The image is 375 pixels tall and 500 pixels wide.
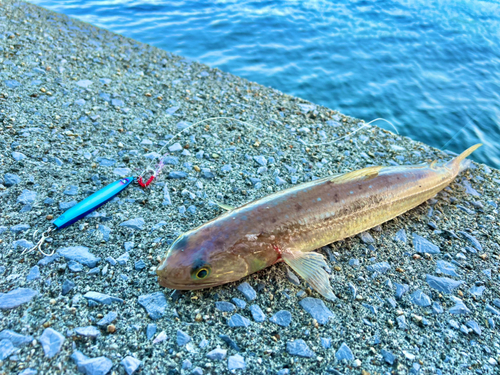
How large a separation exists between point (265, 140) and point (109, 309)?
11.0 ft

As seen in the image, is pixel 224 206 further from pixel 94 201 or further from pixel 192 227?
pixel 94 201

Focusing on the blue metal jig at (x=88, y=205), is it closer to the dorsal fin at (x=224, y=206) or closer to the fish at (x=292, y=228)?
the dorsal fin at (x=224, y=206)

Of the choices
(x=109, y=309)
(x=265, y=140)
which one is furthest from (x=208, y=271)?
(x=265, y=140)

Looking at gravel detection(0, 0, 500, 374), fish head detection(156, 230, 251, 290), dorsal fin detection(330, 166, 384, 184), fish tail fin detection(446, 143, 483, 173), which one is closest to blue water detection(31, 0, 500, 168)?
fish tail fin detection(446, 143, 483, 173)

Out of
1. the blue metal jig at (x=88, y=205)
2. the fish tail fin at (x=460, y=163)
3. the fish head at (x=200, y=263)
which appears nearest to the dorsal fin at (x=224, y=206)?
the fish head at (x=200, y=263)

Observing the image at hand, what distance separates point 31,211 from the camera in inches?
145

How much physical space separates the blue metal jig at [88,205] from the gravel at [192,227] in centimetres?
8

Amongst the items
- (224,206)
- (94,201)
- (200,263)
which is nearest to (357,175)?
(224,206)

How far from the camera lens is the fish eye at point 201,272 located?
2942mm

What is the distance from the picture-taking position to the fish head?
2.93 metres

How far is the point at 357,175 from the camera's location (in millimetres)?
4004

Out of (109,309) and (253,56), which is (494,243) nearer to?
(109,309)

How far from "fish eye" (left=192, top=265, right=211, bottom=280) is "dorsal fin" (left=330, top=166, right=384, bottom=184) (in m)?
1.72

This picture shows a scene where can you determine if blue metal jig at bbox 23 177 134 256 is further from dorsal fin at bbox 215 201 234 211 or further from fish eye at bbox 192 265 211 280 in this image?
fish eye at bbox 192 265 211 280
